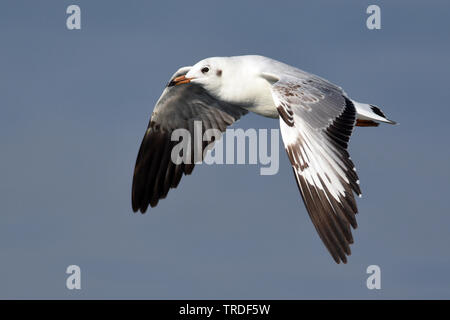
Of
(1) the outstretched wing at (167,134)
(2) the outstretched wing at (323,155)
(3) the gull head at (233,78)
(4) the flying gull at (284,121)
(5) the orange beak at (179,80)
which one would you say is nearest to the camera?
(2) the outstretched wing at (323,155)

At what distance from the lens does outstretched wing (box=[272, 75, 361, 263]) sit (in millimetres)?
11828

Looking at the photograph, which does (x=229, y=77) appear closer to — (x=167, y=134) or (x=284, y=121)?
(x=284, y=121)

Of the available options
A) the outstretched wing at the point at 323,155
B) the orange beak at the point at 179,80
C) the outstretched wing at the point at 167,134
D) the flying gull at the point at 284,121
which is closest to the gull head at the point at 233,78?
the flying gull at the point at 284,121

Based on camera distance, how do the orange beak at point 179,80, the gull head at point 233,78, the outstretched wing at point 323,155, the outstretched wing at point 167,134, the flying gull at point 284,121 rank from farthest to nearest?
the outstretched wing at point 167,134
the orange beak at point 179,80
the gull head at point 233,78
the flying gull at point 284,121
the outstretched wing at point 323,155

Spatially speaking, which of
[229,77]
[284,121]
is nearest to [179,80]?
[229,77]

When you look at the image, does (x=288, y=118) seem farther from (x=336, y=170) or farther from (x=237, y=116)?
(x=237, y=116)

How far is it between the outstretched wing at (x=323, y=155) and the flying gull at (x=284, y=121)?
13 mm

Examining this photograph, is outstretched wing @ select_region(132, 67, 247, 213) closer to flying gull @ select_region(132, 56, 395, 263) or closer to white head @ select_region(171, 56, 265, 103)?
flying gull @ select_region(132, 56, 395, 263)

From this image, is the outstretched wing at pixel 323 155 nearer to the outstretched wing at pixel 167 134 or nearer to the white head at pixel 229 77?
the white head at pixel 229 77

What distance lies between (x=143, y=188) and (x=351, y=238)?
229 inches

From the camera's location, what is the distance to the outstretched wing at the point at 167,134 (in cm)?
1619

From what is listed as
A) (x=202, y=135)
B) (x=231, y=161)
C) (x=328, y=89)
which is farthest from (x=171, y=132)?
(x=328, y=89)

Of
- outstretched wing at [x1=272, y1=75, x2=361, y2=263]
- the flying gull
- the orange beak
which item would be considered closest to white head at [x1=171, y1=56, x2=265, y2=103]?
the flying gull

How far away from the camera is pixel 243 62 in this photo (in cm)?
1434
